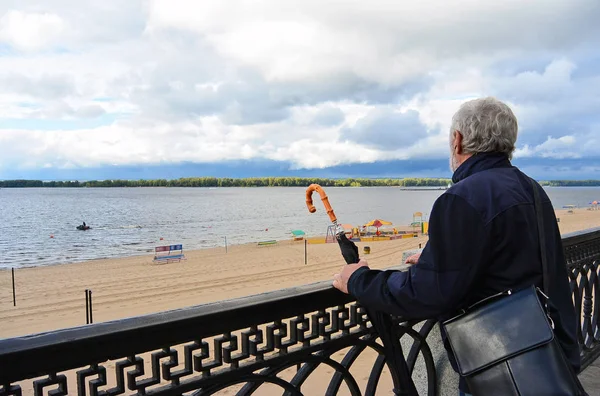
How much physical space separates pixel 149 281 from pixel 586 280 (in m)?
23.5

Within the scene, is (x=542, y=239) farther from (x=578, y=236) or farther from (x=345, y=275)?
(x=578, y=236)

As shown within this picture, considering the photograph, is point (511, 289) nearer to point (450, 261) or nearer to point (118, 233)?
point (450, 261)

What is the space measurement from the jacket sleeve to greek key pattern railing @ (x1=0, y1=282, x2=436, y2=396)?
1.47 feet

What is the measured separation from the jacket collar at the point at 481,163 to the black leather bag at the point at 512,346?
20 centimetres

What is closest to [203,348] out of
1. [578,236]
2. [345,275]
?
[345,275]

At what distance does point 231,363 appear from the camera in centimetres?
171

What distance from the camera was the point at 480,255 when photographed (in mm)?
1637

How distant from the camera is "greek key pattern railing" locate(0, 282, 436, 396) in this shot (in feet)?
4.30

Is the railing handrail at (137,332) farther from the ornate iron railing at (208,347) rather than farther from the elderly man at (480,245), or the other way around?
the elderly man at (480,245)

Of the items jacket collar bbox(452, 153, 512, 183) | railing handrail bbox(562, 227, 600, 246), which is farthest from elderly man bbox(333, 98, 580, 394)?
railing handrail bbox(562, 227, 600, 246)

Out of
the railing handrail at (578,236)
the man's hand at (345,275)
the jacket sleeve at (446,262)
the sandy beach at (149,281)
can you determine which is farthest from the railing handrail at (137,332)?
the sandy beach at (149,281)

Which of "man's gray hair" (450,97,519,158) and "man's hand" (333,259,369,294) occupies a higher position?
"man's gray hair" (450,97,519,158)

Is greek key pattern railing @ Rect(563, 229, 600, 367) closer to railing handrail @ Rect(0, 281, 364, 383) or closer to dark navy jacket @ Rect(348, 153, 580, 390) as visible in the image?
dark navy jacket @ Rect(348, 153, 580, 390)

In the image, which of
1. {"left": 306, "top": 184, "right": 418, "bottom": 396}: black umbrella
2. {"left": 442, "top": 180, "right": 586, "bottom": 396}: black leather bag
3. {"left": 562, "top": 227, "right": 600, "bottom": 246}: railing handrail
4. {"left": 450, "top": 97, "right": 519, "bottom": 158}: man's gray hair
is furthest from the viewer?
{"left": 562, "top": 227, "right": 600, "bottom": 246}: railing handrail
